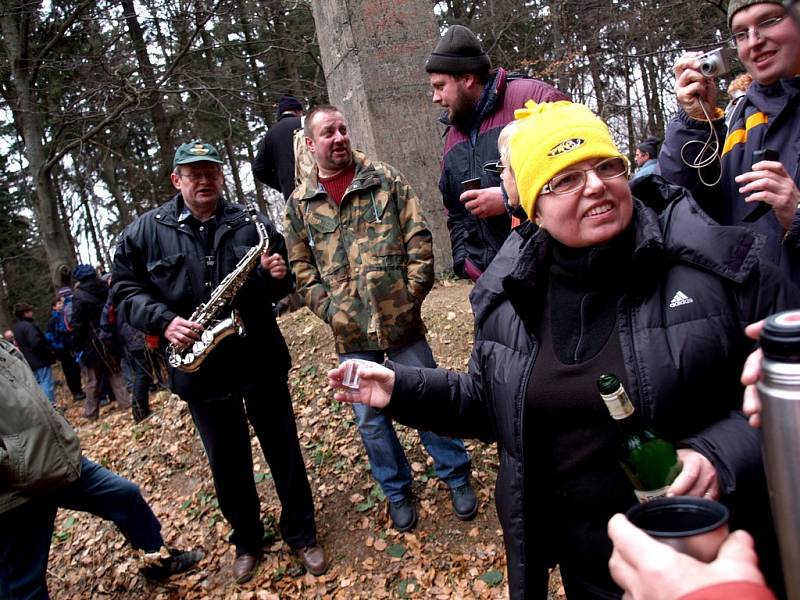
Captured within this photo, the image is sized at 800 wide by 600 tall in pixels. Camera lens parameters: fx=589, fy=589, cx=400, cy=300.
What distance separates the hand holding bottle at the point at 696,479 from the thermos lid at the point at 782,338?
22.4 inches

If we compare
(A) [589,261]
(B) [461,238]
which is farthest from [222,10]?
(A) [589,261]

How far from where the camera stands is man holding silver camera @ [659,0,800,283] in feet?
6.92

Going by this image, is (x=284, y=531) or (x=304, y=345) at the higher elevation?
(x=304, y=345)

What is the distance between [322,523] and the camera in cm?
432

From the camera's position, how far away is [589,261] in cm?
182

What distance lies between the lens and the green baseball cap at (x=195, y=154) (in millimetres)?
3641

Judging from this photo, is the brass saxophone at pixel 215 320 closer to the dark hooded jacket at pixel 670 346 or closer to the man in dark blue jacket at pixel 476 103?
the man in dark blue jacket at pixel 476 103

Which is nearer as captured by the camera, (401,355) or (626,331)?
(626,331)

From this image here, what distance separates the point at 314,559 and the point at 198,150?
2746 mm

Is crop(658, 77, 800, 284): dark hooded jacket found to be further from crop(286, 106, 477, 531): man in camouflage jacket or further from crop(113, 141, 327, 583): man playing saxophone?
crop(113, 141, 327, 583): man playing saxophone

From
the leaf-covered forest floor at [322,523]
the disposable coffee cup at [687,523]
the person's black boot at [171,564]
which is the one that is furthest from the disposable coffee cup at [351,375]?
the person's black boot at [171,564]

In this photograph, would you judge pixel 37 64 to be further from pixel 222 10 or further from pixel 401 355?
pixel 401 355

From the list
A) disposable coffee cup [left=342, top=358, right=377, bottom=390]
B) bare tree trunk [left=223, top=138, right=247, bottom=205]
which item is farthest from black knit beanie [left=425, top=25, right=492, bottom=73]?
bare tree trunk [left=223, top=138, right=247, bottom=205]

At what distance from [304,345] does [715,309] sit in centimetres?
519
